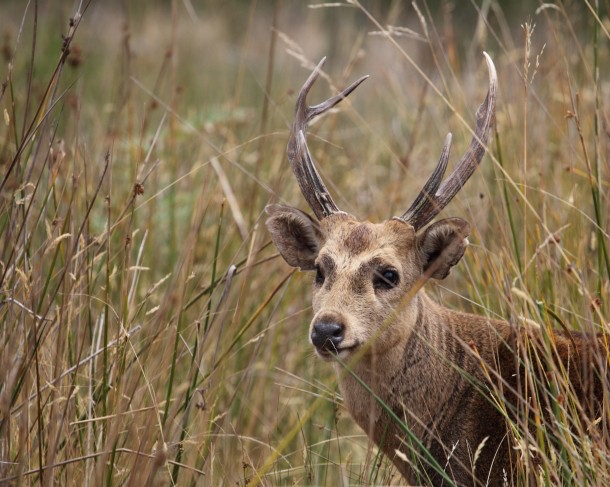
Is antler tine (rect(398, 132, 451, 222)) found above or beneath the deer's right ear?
above

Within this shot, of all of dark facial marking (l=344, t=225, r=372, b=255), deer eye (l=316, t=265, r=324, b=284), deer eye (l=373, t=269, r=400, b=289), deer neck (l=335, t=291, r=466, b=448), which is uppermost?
dark facial marking (l=344, t=225, r=372, b=255)

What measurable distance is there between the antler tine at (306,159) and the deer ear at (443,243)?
45cm

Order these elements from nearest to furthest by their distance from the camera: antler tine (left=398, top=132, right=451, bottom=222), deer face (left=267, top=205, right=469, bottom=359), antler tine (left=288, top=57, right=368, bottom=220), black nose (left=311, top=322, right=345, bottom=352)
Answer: black nose (left=311, top=322, right=345, bottom=352) < deer face (left=267, top=205, right=469, bottom=359) < antler tine (left=398, top=132, right=451, bottom=222) < antler tine (left=288, top=57, right=368, bottom=220)

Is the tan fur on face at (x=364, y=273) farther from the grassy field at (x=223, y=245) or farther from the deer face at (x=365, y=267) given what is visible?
the grassy field at (x=223, y=245)

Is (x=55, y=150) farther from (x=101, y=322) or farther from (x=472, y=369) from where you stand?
(x=472, y=369)

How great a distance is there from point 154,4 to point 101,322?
1126 centimetres

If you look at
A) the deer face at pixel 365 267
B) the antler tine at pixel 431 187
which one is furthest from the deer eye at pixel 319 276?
the antler tine at pixel 431 187

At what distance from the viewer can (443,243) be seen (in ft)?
13.7

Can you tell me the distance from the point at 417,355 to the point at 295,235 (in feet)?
2.58

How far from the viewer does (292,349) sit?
5887 millimetres

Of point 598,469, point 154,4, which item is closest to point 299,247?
point 598,469

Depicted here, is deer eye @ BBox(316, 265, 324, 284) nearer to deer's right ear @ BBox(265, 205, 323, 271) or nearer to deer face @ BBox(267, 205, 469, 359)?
deer face @ BBox(267, 205, 469, 359)

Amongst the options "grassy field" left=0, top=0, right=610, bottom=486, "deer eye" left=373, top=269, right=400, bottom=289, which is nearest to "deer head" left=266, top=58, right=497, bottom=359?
"deer eye" left=373, top=269, right=400, bottom=289

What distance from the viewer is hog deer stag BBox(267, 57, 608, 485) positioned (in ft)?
13.1
